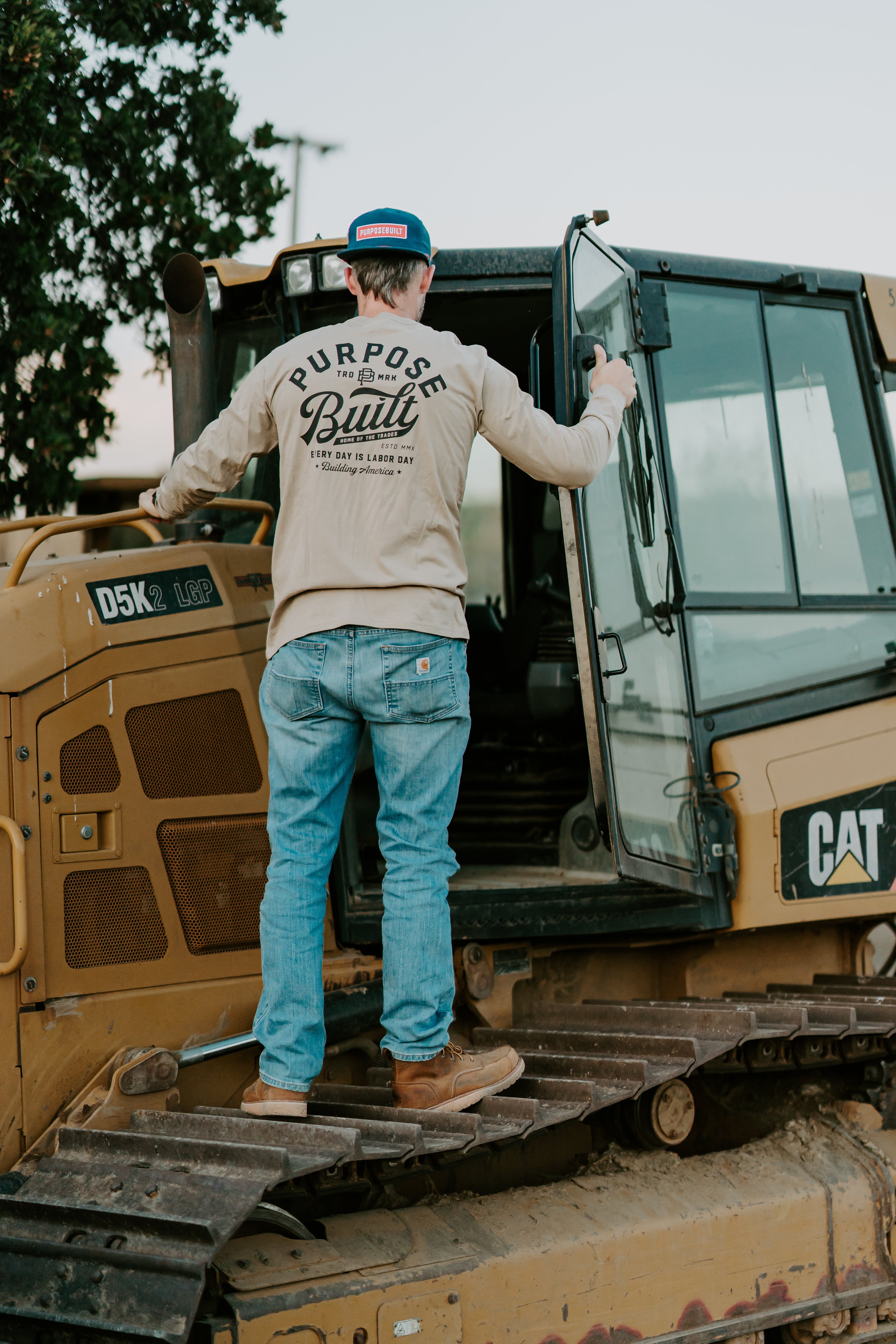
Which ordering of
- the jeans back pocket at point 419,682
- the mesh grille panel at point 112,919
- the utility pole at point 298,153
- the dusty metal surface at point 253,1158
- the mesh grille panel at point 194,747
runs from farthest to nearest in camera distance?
the utility pole at point 298,153 → the mesh grille panel at point 194,747 → the mesh grille panel at point 112,919 → the jeans back pocket at point 419,682 → the dusty metal surface at point 253,1158

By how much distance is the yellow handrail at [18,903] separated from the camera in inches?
129

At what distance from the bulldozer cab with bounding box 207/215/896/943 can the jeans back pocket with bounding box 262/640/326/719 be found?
2.62 feet

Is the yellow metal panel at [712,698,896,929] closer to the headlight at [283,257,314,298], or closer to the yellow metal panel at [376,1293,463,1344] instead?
the yellow metal panel at [376,1293,463,1344]

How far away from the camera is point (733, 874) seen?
4.10 meters

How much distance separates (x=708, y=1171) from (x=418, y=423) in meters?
2.19

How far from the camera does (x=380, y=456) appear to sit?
308 centimetres

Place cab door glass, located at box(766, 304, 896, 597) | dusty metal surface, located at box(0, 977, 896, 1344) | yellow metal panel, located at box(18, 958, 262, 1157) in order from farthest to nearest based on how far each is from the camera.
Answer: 1. cab door glass, located at box(766, 304, 896, 597)
2. yellow metal panel, located at box(18, 958, 262, 1157)
3. dusty metal surface, located at box(0, 977, 896, 1344)

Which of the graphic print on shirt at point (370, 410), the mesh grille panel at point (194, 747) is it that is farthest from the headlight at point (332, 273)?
the mesh grille panel at point (194, 747)

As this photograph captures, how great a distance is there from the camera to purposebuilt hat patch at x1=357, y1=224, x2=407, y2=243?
121 inches

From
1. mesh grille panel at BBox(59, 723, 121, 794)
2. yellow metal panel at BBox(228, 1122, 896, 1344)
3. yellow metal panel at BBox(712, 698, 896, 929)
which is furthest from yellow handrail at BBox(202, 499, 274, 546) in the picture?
yellow metal panel at BBox(228, 1122, 896, 1344)

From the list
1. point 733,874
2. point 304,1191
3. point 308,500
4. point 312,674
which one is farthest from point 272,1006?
point 733,874

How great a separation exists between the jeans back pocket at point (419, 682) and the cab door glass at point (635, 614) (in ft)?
2.23

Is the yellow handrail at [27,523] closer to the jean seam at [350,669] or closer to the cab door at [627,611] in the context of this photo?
the jean seam at [350,669]

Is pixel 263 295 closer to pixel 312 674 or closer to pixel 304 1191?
pixel 312 674
